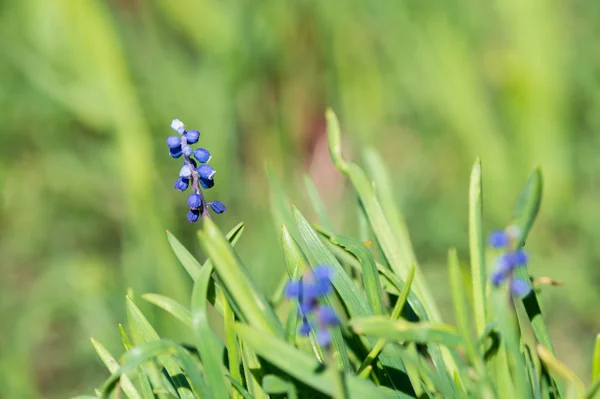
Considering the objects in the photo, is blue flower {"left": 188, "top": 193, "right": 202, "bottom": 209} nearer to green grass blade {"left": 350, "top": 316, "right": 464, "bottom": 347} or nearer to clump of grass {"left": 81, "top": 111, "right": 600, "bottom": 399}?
clump of grass {"left": 81, "top": 111, "right": 600, "bottom": 399}

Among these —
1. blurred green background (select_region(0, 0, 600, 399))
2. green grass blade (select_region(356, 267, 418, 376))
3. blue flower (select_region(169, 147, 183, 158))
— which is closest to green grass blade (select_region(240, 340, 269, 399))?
green grass blade (select_region(356, 267, 418, 376))

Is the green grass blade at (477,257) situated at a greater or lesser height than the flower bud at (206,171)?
lesser

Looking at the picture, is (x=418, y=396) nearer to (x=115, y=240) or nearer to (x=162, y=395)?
(x=162, y=395)

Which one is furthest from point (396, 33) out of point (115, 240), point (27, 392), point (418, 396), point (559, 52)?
point (418, 396)

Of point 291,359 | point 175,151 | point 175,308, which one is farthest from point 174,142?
point 291,359

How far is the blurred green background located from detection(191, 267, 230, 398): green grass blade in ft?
4.56

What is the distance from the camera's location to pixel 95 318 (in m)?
2.05

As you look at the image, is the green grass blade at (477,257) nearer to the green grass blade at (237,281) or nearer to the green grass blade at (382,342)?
the green grass blade at (382,342)

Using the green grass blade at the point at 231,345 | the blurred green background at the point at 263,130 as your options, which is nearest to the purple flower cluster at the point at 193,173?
the green grass blade at the point at 231,345

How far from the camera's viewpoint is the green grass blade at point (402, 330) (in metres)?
0.62

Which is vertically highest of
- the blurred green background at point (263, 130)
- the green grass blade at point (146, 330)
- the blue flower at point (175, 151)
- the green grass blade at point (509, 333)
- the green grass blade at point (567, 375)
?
the blurred green background at point (263, 130)

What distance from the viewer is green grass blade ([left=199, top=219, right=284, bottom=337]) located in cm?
62

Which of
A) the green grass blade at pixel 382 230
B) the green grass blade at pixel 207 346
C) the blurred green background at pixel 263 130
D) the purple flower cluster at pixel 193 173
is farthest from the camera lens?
the blurred green background at pixel 263 130

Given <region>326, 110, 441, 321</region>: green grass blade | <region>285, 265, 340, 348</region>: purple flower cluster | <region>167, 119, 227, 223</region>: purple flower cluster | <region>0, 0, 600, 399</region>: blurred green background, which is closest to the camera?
<region>285, 265, 340, 348</region>: purple flower cluster
